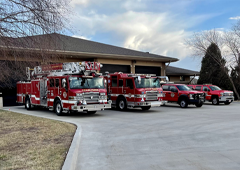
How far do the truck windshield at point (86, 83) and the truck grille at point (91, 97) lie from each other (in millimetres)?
430

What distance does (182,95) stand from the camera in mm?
21109

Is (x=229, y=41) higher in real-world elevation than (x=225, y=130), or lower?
higher

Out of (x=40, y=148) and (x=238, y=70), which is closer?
(x=40, y=148)

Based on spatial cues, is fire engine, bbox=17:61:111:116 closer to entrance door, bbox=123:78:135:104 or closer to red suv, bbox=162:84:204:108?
entrance door, bbox=123:78:135:104

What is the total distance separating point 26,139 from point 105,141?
2520 millimetres

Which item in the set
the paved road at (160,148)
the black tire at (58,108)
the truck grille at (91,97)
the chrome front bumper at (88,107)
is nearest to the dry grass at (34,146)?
the paved road at (160,148)

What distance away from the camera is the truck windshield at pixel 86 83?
15.0m

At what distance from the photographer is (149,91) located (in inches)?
688

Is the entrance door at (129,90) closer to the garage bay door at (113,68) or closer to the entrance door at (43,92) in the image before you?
the entrance door at (43,92)

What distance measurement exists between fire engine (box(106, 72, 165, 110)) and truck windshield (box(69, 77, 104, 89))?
2.18 meters

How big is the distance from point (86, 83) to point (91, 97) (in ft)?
2.88

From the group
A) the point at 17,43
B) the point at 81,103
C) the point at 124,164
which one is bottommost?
the point at 124,164

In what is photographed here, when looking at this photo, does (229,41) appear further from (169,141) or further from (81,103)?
(169,141)

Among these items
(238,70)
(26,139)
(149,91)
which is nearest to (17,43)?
(26,139)
